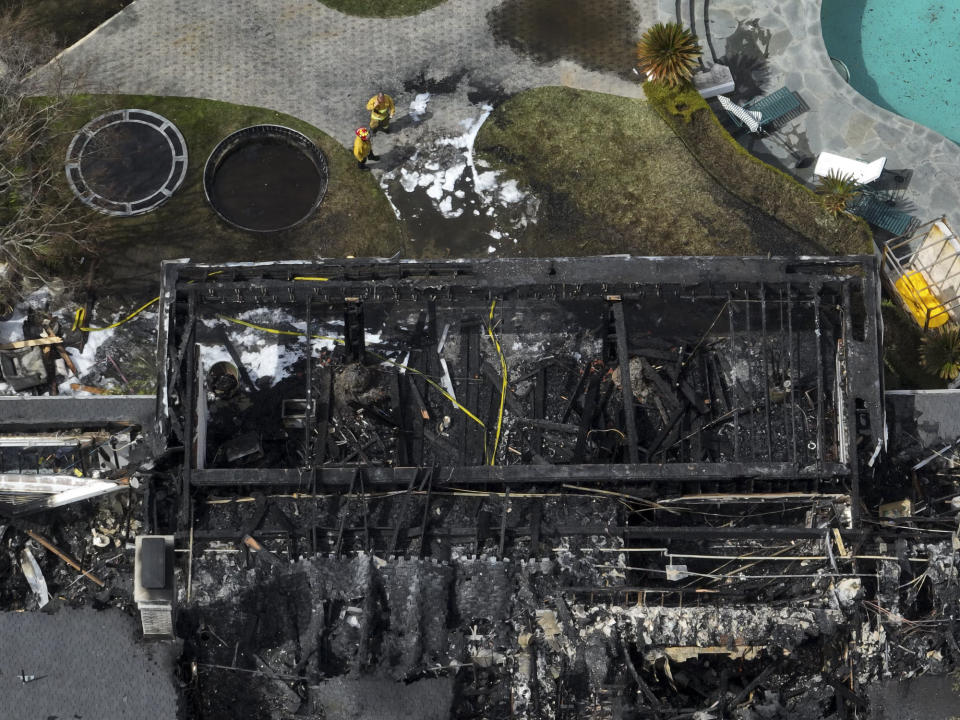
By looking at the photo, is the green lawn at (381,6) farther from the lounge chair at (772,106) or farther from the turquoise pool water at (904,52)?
the turquoise pool water at (904,52)

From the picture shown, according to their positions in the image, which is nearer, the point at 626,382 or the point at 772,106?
the point at 626,382

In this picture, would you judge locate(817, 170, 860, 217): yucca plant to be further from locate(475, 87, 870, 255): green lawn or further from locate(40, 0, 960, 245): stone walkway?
locate(40, 0, 960, 245): stone walkway

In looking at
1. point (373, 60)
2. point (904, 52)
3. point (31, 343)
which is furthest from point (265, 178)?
point (904, 52)

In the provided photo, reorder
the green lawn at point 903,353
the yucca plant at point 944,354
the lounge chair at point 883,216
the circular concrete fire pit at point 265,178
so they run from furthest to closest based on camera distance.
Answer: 1. the lounge chair at point 883,216
2. the circular concrete fire pit at point 265,178
3. the green lawn at point 903,353
4. the yucca plant at point 944,354

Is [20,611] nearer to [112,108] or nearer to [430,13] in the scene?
[112,108]

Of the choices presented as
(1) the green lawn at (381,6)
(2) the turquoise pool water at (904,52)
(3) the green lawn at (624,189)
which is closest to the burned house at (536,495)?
(3) the green lawn at (624,189)

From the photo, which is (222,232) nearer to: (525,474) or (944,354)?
(525,474)
